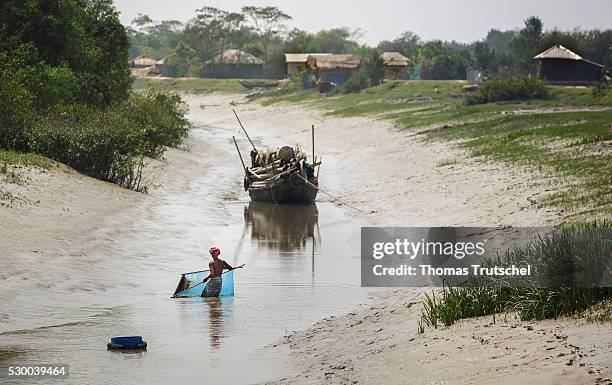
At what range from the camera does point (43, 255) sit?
21781 mm

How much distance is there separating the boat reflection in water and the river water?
0.06 metres

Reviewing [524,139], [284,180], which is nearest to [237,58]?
[524,139]

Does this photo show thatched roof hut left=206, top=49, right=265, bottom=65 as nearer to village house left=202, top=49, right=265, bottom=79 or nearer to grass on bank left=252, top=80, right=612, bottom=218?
village house left=202, top=49, right=265, bottom=79

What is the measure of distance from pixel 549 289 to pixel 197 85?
11532cm

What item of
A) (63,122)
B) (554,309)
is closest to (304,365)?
(554,309)

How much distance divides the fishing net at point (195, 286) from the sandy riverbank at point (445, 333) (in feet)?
9.37

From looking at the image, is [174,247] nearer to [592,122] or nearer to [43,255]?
[43,255]

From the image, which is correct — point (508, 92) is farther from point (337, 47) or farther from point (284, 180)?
point (337, 47)

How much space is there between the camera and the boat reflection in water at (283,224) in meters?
28.3

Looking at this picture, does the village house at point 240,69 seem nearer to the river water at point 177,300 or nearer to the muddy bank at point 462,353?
the river water at point 177,300

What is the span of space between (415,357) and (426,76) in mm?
94773

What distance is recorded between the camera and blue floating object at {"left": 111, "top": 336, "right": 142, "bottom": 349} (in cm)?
1524

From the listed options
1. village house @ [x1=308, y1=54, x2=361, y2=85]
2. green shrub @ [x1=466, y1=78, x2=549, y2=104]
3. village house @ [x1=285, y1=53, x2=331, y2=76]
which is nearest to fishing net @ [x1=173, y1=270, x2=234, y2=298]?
green shrub @ [x1=466, y1=78, x2=549, y2=104]

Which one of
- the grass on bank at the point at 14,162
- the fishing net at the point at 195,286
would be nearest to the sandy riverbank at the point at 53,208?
the grass on bank at the point at 14,162
